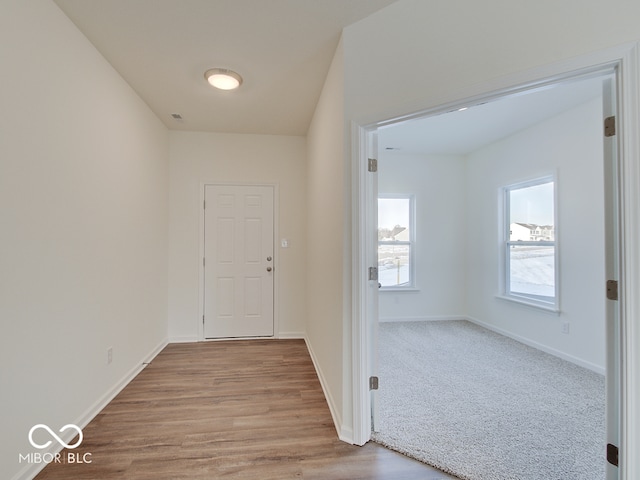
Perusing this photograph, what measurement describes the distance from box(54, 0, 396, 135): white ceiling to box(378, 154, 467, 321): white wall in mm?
2245

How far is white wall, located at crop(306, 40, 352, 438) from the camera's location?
1.89 meters

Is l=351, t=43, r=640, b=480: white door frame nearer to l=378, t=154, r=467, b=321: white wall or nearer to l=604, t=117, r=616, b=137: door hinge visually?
l=604, t=117, r=616, b=137: door hinge

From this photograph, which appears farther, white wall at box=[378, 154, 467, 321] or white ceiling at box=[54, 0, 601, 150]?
white wall at box=[378, 154, 467, 321]

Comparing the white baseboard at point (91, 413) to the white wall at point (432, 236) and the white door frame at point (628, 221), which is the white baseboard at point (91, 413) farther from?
the white wall at point (432, 236)

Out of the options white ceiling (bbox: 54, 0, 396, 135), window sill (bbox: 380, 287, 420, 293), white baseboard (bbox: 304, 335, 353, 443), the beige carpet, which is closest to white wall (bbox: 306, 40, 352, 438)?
white baseboard (bbox: 304, 335, 353, 443)

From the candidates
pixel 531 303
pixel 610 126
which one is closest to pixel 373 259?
pixel 610 126

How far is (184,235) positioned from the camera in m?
3.70

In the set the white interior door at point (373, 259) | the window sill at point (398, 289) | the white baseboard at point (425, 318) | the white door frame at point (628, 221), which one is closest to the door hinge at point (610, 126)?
the white door frame at point (628, 221)

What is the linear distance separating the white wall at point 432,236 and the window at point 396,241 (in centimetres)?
13

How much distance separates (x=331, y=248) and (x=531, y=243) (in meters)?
3.04

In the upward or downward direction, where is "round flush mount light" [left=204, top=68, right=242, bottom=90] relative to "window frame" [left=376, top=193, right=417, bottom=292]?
upward

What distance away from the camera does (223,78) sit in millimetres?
2430

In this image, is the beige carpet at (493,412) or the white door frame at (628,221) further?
the beige carpet at (493,412)

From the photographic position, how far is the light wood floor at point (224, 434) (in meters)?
1.58
